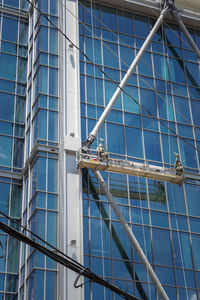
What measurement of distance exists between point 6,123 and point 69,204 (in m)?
10.5

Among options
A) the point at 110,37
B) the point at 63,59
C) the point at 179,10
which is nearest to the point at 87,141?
the point at 63,59

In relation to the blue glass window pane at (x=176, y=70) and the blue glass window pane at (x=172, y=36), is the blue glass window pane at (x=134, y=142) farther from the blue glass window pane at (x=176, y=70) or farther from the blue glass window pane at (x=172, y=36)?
the blue glass window pane at (x=172, y=36)

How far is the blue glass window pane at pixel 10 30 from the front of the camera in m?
49.6

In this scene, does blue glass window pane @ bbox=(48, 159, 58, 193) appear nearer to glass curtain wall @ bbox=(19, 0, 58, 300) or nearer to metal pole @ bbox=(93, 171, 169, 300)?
glass curtain wall @ bbox=(19, 0, 58, 300)

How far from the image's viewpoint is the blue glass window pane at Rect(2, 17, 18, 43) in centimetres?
4962

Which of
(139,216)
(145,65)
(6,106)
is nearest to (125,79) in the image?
(145,65)

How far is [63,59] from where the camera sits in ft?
147

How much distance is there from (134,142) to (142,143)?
775 mm

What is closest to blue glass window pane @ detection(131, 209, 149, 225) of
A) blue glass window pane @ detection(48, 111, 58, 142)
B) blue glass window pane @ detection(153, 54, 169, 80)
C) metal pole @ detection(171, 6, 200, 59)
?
blue glass window pane @ detection(48, 111, 58, 142)

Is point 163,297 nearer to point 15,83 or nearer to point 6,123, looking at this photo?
point 6,123

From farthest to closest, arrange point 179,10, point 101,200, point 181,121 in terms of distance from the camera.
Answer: point 179,10, point 181,121, point 101,200

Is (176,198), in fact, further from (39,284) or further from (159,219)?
(39,284)

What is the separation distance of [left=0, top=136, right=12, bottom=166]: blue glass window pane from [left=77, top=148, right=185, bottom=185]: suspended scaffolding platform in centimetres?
684

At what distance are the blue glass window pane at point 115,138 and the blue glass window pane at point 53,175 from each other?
15.3 feet
